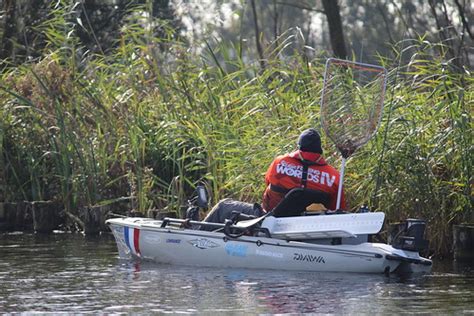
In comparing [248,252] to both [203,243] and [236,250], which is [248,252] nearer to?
[236,250]

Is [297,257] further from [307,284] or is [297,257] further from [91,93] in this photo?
[91,93]

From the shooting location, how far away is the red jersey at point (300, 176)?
13.6m

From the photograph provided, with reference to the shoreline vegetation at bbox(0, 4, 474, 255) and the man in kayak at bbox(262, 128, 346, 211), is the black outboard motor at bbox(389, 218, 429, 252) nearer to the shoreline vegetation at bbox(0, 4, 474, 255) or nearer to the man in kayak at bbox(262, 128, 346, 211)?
the man in kayak at bbox(262, 128, 346, 211)

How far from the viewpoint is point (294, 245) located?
13.4 metres

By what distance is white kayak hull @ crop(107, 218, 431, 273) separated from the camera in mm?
13070

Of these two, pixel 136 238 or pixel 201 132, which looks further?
pixel 201 132

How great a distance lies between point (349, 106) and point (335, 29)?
855cm

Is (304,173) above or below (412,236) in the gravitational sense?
above

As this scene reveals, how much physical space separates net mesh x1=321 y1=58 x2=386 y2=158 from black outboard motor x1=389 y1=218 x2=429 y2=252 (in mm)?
1224

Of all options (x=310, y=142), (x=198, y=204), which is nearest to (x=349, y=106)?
(x=310, y=142)

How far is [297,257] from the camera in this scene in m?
13.4

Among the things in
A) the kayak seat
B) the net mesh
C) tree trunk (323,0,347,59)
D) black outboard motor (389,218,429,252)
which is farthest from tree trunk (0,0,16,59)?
black outboard motor (389,218,429,252)

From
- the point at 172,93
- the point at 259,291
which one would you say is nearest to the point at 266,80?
the point at 172,93

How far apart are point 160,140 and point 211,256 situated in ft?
13.9
